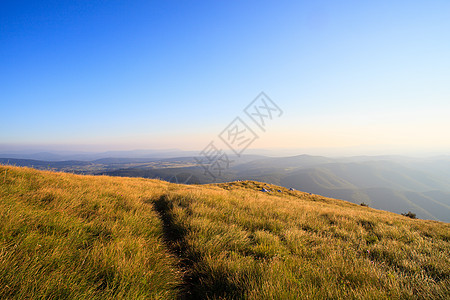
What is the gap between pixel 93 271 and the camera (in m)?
2.34

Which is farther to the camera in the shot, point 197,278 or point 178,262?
point 178,262

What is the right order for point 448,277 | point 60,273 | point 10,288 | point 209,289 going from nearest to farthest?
point 10,288 < point 60,273 < point 209,289 < point 448,277

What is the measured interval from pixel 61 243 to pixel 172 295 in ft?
6.12

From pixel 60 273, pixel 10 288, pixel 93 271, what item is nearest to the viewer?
pixel 10 288

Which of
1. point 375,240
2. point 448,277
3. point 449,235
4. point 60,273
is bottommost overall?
point 449,235

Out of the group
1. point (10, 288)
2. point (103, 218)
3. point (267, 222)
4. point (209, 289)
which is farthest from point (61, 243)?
point (267, 222)

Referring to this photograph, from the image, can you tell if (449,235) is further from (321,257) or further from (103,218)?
(103,218)

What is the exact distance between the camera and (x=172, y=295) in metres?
Result: 2.44

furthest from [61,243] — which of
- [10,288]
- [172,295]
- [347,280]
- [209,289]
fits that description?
[347,280]

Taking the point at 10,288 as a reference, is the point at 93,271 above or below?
below

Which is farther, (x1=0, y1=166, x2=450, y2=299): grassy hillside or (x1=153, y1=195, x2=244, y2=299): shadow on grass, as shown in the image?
(x1=153, y1=195, x2=244, y2=299): shadow on grass

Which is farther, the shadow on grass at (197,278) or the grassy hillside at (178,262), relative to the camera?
the shadow on grass at (197,278)

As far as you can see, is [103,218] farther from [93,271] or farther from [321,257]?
[321,257]

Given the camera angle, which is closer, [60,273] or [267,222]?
[60,273]
